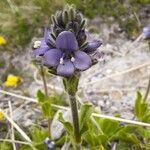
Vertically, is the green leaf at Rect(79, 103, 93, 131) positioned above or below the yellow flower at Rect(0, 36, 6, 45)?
below

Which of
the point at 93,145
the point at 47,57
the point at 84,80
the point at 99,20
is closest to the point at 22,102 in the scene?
the point at 84,80

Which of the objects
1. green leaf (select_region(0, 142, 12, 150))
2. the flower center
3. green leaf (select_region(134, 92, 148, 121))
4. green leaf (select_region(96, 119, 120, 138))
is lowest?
green leaf (select_region(0, 142, 12, 150))

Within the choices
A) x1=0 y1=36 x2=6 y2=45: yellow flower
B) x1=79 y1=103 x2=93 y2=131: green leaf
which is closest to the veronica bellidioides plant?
x1=79 y1=103 x2=93 y2=131: green leaf

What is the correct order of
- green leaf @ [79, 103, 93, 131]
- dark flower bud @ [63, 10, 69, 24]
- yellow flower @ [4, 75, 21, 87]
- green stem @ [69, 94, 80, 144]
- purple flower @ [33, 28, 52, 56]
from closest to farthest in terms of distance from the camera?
1. dark flower bud @ [63, 10, 69, 24]
2. purple flower @ [33, 28, 52, 56]
3. green stem @ [69, 94, 80, 144]
4. green leaf @ [79, 103, 93, 131]
5. yellow flower @ [4, 75, 21, 87]

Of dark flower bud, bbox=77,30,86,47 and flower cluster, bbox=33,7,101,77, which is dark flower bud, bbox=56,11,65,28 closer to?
flower cluster, bbox=33,7,101,77

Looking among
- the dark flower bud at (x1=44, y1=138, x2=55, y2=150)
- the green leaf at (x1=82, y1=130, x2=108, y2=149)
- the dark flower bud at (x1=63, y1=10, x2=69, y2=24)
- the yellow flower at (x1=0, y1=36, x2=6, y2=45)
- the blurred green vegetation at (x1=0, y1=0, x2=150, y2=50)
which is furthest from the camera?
the yellow flower at (x1=0, y1=36, x2=6, y2=45)

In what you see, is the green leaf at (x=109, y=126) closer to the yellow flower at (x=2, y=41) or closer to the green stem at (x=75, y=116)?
the green stem at (x=75, y=116)

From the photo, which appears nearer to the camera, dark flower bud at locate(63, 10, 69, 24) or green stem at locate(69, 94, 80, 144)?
dark flower bud at locate(63, 10, 69, 24)

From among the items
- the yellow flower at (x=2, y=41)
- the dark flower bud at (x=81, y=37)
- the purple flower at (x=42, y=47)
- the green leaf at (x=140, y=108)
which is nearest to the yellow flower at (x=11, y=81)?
the yellow flower at (x=2, y=41)

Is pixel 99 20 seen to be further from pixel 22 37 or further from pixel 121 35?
pixel 22 37
